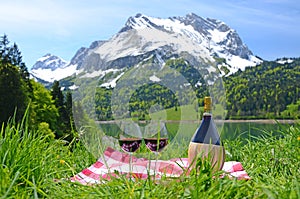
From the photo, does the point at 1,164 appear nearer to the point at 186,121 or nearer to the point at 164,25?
the point at 186,121

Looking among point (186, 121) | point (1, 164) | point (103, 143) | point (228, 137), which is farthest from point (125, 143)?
point (1, 164)

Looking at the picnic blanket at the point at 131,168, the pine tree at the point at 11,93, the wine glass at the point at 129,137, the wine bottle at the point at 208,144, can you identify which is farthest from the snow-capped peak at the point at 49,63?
the wine bottle at the point at 208,144

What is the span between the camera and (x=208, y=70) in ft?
11.0

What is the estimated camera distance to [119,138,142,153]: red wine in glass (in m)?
3.38

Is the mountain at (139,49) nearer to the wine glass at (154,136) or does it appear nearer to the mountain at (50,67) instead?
the wine glass at (154,136)

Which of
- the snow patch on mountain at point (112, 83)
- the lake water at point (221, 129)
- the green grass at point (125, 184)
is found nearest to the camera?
the green grass at point (125, 184)

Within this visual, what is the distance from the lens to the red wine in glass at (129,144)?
3379 mm

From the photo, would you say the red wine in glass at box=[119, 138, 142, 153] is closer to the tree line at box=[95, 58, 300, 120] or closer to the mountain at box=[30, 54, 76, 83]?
the tree line at box=[95, 58, 300, 120]

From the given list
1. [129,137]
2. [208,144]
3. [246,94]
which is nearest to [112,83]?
[129,137]

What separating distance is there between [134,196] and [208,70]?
1.72 m

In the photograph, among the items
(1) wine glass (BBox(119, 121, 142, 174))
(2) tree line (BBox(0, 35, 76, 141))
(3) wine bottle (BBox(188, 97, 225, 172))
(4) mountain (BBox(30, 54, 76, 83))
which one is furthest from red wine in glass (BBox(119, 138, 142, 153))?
(4) mountain (BBox(30, 54, 76, 83))

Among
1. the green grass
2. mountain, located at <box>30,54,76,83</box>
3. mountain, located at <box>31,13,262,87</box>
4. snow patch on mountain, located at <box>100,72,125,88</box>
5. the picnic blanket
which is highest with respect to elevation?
mountain, located at <box>30,54,76,83</box>

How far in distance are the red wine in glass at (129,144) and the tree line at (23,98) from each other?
6.69 meters

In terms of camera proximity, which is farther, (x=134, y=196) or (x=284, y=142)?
(x=284, y=142)
